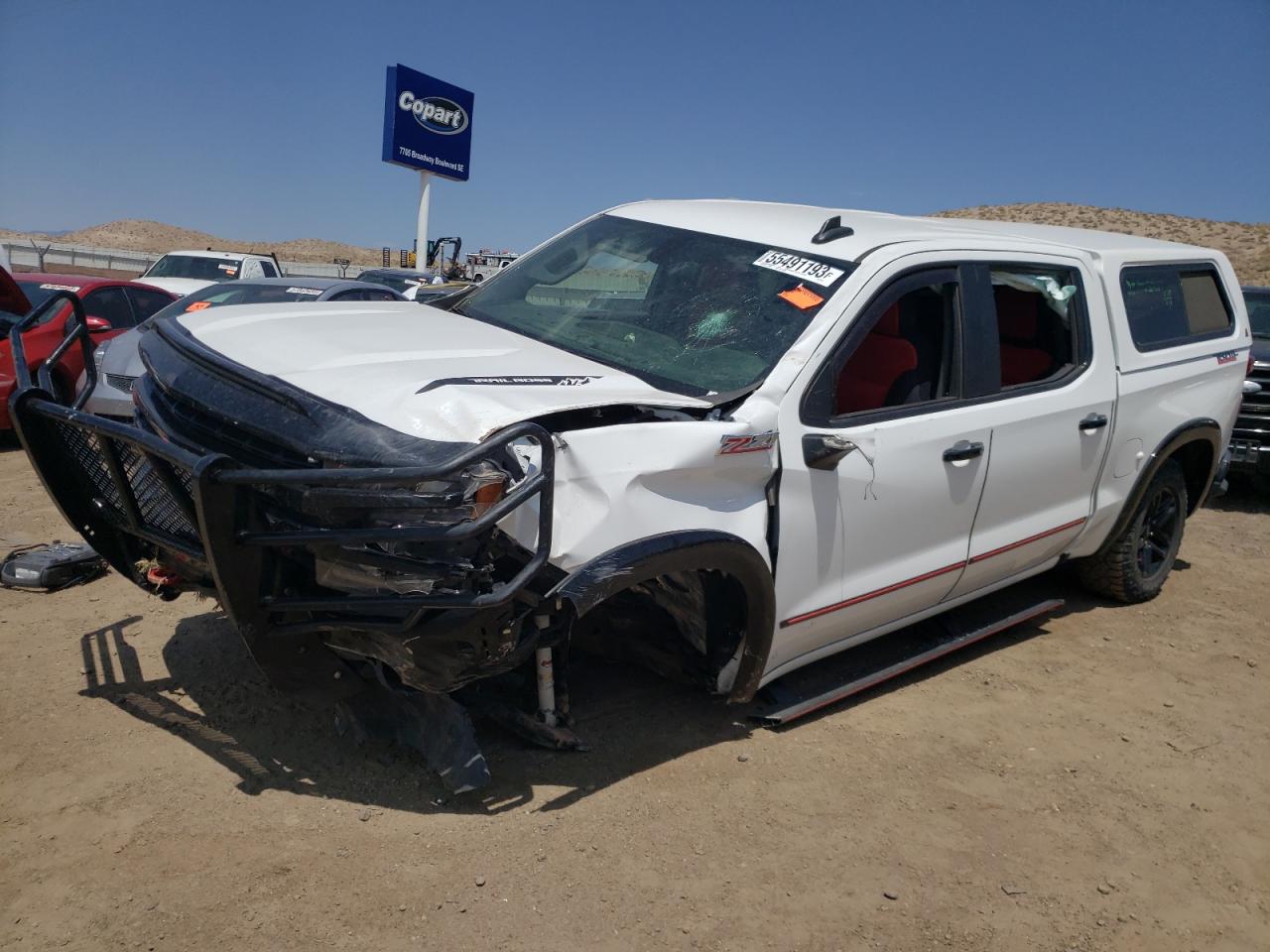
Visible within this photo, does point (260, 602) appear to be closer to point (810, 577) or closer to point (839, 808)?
point (810, 577)

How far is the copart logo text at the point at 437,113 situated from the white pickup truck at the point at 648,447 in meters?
25.3

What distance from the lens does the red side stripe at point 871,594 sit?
3.64 metres

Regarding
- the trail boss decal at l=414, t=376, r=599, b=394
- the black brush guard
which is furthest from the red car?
the trail boss decal at l=414, t=376, r=599, b=394

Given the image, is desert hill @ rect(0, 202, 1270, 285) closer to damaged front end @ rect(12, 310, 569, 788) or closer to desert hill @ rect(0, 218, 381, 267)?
desert hill @ rect(0, 218, 381, 267)

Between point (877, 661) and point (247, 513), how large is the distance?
3121 mm

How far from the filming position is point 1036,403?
4.37 m

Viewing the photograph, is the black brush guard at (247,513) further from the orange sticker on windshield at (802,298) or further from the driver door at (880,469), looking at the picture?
the orange sticker on windshield at (802,298)

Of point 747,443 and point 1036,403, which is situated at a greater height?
point 1036,403

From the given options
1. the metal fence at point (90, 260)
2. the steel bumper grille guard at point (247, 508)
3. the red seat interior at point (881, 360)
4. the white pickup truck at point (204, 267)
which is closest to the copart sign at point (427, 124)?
the metal fence at point (90, 260)

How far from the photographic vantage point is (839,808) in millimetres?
3568

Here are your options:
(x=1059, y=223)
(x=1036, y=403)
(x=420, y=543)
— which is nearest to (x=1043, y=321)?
(x=1036, y=403)

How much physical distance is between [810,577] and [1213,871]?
165 centimetres

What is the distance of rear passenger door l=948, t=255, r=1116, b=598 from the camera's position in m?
4.21

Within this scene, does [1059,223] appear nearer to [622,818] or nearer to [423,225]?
[423,225]
